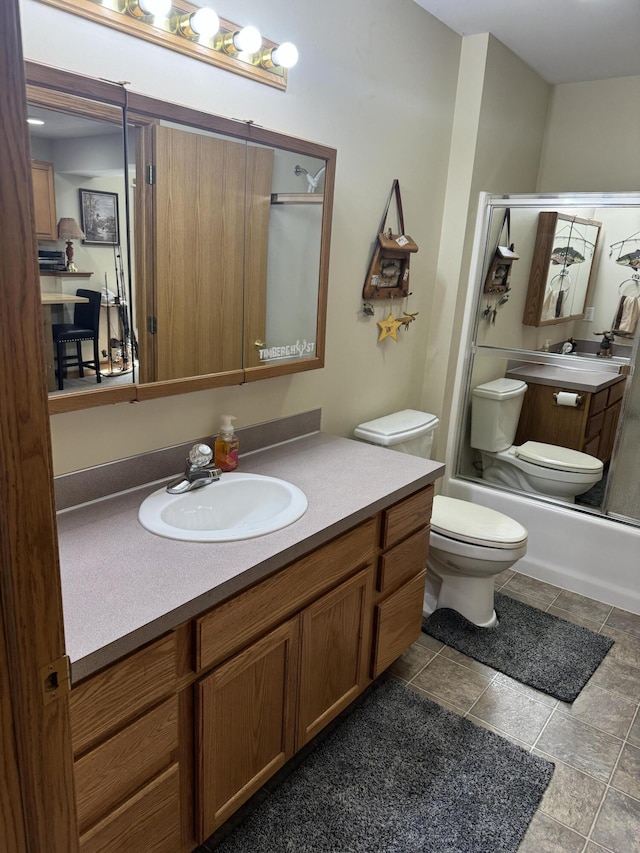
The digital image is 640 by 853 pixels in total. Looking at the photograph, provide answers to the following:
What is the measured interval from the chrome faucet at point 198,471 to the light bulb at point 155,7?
110 centimetres

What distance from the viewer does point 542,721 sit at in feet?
6.69

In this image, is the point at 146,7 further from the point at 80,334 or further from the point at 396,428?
the point at 396,428

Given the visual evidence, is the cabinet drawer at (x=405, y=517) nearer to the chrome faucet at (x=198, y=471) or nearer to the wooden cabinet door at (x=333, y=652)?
the wooden cabinet door at (x=333, y=652)

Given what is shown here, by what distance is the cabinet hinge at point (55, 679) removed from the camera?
669 mm

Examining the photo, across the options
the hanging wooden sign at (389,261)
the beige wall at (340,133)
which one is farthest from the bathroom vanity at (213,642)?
the hanging wooden sign at (389,261)

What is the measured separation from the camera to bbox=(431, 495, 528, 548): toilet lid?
2.30 metres

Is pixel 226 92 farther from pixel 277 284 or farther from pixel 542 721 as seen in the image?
pixel 542 721

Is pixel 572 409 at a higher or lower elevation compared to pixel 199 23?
lower

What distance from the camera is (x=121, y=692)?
1.12 meters

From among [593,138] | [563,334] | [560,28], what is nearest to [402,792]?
[563,334]

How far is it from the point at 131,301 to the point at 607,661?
86.2 inches

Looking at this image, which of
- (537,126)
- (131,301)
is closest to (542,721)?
(131,301)

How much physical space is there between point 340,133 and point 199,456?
1.28 m

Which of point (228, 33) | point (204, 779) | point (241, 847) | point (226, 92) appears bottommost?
point (241, 847)
